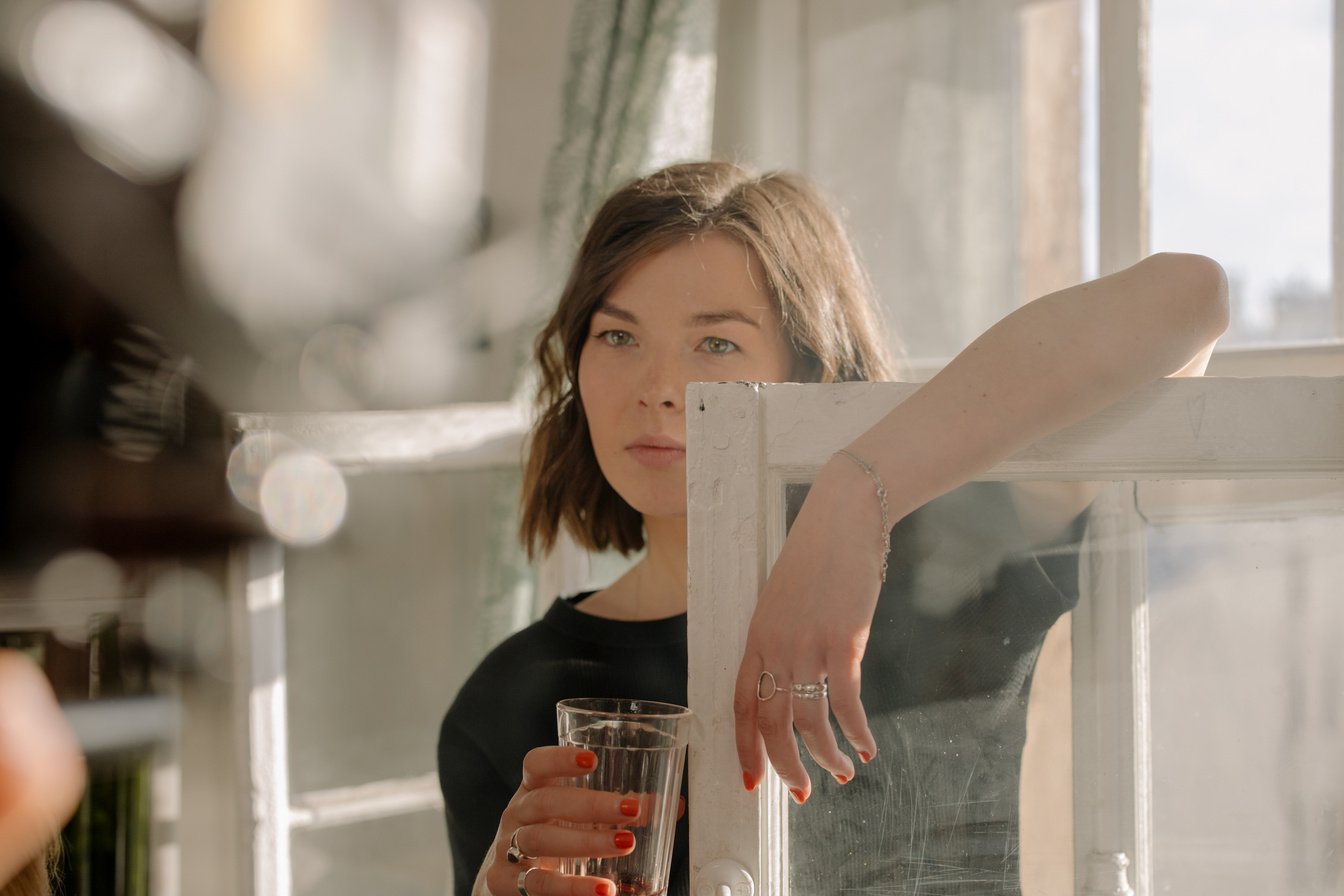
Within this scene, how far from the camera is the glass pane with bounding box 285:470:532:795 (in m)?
1.72

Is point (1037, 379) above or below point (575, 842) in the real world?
above

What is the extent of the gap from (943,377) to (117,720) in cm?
138

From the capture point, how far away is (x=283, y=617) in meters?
1.63

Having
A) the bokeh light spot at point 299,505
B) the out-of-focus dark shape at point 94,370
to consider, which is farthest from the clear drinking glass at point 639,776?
the out-of-focus dark shape at point 94,370

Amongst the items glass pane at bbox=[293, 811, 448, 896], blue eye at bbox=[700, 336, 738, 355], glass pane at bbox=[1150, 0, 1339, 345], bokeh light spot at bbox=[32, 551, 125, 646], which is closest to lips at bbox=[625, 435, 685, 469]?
blue eye at bbox=[700, 336, 738, 355]

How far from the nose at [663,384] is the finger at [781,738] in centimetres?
40

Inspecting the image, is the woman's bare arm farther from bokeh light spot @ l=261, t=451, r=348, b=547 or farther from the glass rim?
bokeh light spot @ l=261, t=451, r=348, b=547

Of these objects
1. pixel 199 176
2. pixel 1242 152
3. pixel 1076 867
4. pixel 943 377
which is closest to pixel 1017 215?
pixel 1242 152

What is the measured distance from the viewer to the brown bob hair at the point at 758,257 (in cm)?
116

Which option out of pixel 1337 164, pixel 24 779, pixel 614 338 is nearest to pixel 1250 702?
pixel 614 338

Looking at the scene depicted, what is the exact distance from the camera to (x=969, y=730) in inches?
33.8

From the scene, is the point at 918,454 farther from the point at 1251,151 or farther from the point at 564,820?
the point at 1251,151

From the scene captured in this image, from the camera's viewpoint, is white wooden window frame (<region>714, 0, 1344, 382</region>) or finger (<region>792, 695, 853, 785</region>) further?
white wooden window frame (<region>714, 0, 1344, 382</region>)

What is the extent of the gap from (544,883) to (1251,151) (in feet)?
3.88
